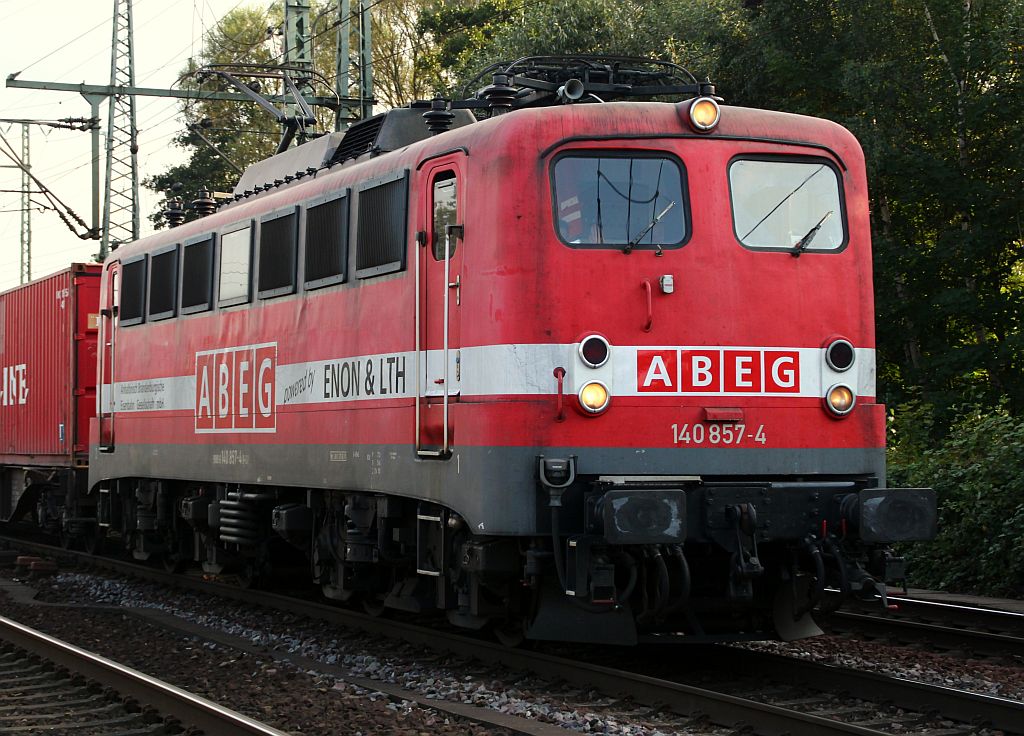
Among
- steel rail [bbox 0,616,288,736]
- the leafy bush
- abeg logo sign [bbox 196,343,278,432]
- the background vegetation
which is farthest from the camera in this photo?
the background vegetation

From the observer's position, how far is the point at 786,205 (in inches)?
364

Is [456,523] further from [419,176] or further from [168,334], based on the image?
[168,334]

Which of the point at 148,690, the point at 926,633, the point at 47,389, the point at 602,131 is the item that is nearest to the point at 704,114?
the point at 602,131

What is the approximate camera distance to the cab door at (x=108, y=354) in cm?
1511

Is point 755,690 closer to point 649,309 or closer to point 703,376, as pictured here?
point 703,376

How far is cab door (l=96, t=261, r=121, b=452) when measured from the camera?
15.1 m

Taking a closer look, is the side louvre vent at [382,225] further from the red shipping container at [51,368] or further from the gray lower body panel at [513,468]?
the red shipping container at [51,368]

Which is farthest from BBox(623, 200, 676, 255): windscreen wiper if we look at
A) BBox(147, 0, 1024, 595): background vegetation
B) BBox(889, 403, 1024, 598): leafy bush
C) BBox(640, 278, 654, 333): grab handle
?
BBox(147, 0, 1024, 595): background vegetation

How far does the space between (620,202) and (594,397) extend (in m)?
1.23

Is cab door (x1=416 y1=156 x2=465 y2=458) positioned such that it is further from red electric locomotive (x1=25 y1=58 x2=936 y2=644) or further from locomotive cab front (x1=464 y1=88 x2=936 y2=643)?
locomotive cab front (x1=464 y1=88 x2=936 y2=643)

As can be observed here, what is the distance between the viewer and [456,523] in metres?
9.07

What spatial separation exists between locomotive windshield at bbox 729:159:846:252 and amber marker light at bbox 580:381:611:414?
4.39 ft

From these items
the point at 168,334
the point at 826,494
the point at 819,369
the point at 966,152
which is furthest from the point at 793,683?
the point at 966,152

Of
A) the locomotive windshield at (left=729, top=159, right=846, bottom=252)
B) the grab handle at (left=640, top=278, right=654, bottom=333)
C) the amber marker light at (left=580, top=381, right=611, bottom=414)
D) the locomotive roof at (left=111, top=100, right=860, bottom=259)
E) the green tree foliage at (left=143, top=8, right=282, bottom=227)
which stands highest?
the green tree foliage at (left=143, top=8, right=282, bottom=227)
